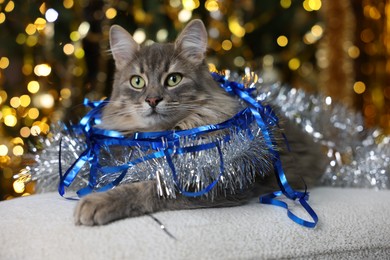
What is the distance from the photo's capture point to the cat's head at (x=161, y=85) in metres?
1.26

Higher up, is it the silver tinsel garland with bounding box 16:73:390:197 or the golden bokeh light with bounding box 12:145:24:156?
the silver tinsel garland with bounding box 16:73:390:197

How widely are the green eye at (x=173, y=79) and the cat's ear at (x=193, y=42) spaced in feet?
0.29

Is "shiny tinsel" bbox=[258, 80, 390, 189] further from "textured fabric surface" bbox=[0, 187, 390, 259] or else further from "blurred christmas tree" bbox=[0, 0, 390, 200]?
"textured fabric surface" bbox=[0, 187, 390, 259]

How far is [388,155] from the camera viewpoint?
163 cm

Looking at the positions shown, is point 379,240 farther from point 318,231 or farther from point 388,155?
point 388,155

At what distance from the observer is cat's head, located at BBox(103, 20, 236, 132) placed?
4.14ft

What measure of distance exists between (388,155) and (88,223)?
113 cm

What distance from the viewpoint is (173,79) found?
51.9 inches

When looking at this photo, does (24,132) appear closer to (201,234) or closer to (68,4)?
(68,4)

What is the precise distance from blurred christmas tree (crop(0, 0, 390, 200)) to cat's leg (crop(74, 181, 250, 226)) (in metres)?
0.88

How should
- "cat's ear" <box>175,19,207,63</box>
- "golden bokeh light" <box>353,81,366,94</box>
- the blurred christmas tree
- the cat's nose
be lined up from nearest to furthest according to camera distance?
the cat's nose → "cat's ear" <box>175,19,207,63</box> → the blurred christmas tree → "golden bokeh light" <box>353,81,366,94</box>

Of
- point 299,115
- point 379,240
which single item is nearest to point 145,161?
point 379,240

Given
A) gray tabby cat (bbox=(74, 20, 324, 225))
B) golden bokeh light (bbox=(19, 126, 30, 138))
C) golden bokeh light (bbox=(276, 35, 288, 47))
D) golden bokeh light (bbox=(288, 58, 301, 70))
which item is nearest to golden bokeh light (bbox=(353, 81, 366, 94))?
golden bokeh light (bbox=(288, 58, 301, 70))

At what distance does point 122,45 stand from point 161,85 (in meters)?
0.22
